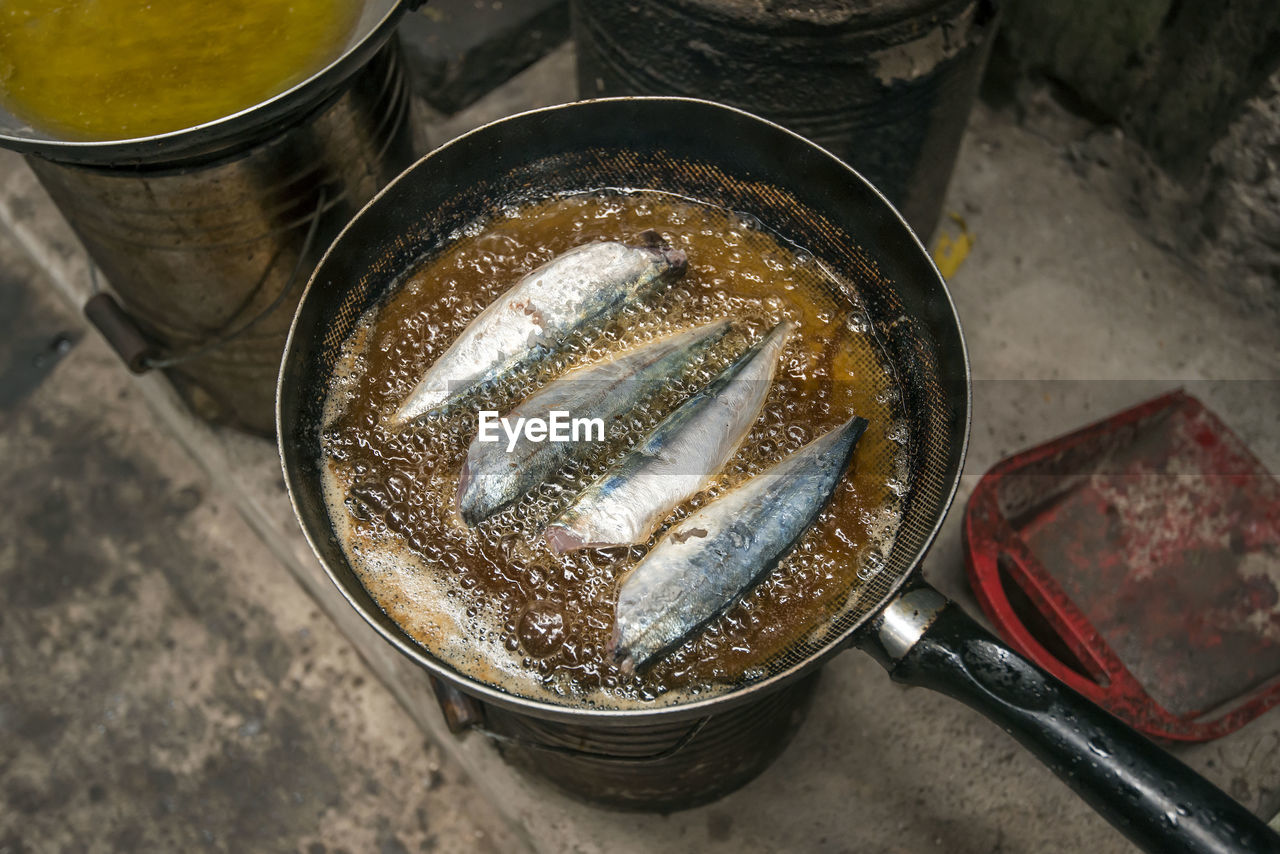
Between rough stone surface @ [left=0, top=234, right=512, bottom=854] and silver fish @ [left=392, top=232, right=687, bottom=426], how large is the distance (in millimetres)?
1582

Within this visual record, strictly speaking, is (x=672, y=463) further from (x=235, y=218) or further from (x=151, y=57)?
(x=151, y=57)

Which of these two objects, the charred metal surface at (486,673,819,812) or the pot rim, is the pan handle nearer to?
the charred metal surface at (486,673,819,812)

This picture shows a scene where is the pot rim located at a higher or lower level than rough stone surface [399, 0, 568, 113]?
higher

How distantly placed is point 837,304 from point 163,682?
8.07 feet

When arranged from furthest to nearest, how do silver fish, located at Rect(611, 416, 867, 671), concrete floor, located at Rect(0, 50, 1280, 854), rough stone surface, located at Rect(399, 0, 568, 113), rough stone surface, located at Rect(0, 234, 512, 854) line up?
1. rough stone surface, located at Rect(399, 0, 568, 113)
2. rough stone surface, located at Rect(0, 234, 512, 854)
3. concrete floor, located at Rect(0, 50, 1280, 854)
4. silver fish, located at Rect(611, 416, 867, 671)

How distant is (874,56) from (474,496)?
5.21 ft

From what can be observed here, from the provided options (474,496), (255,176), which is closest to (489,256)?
(474,496)

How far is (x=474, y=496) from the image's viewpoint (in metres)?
1.74

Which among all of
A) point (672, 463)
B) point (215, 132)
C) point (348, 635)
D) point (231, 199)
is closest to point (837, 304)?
point (672, 463)

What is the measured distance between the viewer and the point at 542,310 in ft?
6.26

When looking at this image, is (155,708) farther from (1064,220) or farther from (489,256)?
(1064,220)

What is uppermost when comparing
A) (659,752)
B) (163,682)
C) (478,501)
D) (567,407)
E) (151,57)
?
(151,57)

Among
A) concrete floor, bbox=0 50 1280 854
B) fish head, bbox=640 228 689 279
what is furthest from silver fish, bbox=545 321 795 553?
concrete floor, bbox=0 50 1280 854

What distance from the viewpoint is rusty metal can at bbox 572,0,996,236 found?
242cm
